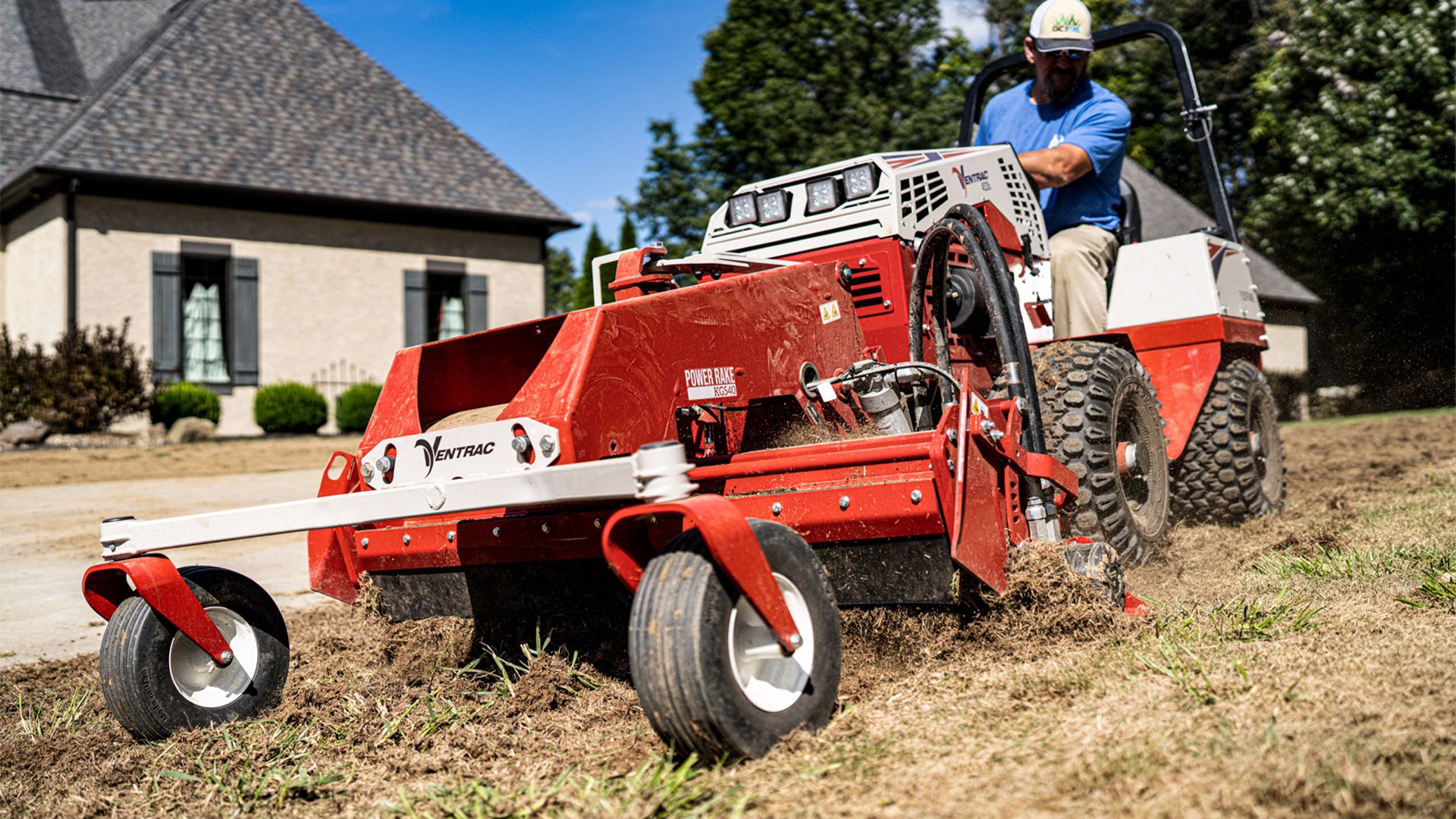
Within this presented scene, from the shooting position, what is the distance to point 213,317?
1784 centimetres

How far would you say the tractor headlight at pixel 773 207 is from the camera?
15.9 ft

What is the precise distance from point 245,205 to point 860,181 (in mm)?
15437

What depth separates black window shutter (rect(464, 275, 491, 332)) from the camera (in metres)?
20.1

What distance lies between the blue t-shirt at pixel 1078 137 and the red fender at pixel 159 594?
4.16 m

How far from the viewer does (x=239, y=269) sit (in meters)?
17.7

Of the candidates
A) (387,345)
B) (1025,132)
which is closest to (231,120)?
(387,345)

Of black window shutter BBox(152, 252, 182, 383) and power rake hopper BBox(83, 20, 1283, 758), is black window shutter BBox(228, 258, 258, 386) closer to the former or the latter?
black window shutter BBox(152, 252, 182, 383)

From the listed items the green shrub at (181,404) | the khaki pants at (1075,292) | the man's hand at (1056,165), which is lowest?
the green shrub at (181,404)

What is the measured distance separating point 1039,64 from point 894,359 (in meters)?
2.46

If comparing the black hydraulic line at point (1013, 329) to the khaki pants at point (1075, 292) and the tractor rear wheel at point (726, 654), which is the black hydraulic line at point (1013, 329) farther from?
the khaki pants at point (1075, 292)

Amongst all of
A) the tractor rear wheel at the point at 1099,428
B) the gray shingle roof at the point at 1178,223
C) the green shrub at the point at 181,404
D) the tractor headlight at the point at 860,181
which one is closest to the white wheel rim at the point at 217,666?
the tractor headlight at the point at 860,181

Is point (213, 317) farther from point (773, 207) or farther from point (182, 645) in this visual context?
point (182, 645)

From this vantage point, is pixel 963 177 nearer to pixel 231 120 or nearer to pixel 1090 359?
pixel 1090 359

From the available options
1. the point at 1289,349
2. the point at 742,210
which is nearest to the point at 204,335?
the point at 742,210
